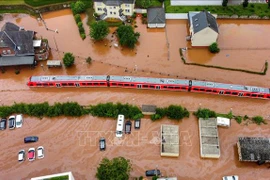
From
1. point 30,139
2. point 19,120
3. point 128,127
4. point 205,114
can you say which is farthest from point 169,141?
point 19,120

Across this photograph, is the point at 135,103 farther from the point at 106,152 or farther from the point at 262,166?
the point at 262,166

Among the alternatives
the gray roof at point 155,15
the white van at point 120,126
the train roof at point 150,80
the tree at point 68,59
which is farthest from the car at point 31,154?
the gray roof at point 155,15

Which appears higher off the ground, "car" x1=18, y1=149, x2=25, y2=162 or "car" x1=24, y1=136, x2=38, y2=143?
"car" x1=24, y1=136, x2=38, y2=143

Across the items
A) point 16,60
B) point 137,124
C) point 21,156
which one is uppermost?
point 16,60

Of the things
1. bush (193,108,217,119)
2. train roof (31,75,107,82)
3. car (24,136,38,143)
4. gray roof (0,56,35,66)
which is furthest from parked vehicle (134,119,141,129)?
gray roof (0,56,35,66)

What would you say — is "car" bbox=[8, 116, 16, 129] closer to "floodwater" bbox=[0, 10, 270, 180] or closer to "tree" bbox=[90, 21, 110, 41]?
"floodwater" bbox=[0, 10, 270, 180]

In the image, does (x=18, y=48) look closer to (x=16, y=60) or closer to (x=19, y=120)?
(x=16, y=60)

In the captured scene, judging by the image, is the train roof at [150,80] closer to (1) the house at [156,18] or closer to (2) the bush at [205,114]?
(2) the bush at [205,114]
